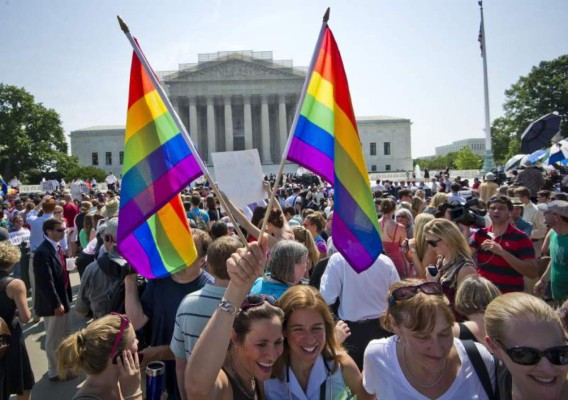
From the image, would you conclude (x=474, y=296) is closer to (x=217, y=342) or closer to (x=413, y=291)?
(x=413, y=291)

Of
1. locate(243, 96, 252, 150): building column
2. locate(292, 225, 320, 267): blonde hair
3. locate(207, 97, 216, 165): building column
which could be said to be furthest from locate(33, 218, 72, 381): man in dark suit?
locate(243, 96, 252, 150): building column

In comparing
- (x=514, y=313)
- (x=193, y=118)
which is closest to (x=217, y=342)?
(x=514, y=313)

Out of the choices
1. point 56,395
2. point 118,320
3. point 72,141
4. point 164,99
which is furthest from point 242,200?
point 72,141

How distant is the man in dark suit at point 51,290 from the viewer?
4914 mm

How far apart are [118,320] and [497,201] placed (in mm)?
3640

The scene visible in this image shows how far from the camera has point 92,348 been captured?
2217 millimetres

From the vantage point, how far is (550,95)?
5056 cm

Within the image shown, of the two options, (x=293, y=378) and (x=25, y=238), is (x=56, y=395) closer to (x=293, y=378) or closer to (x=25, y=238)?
(x=293, y=378)

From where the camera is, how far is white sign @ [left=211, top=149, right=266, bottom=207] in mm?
3010

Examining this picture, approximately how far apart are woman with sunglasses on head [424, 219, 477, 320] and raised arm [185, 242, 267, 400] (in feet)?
6.96

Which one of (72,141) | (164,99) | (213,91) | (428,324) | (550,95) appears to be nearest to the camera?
(428,324)

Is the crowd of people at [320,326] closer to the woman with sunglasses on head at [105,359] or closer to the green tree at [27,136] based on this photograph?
the woman with sunglasses on head at [105,359]

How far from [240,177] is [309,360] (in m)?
1.33

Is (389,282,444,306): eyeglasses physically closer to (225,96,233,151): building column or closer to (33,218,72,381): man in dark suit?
(33,218,72,381): man in dark suit
